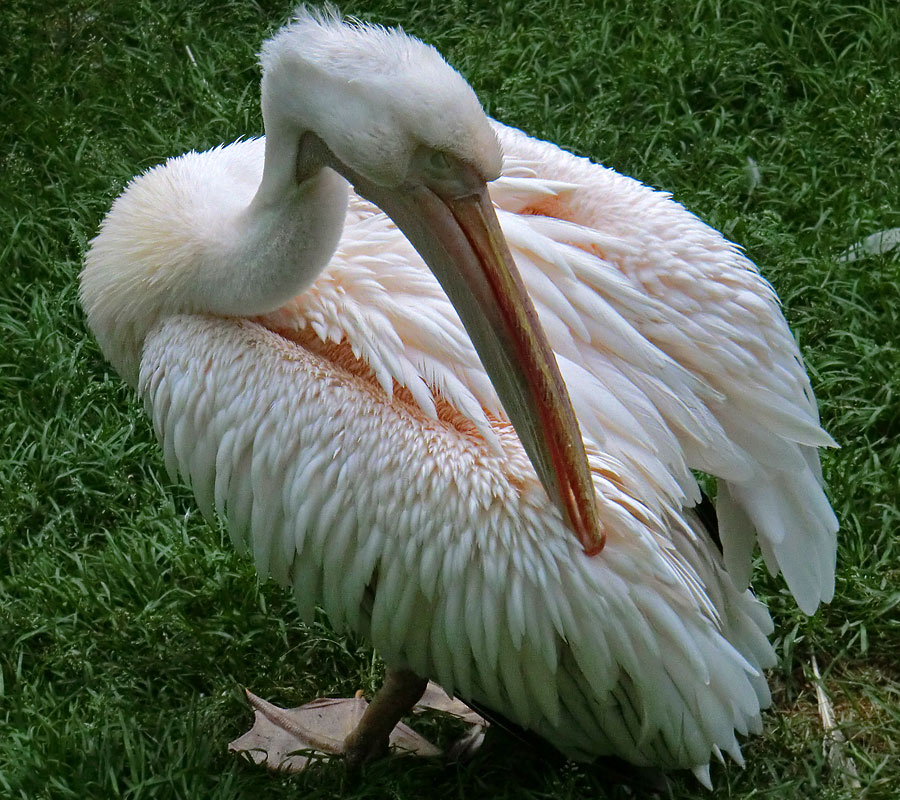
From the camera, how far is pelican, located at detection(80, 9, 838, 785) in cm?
234

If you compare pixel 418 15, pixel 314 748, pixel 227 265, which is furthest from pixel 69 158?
pixel 314 748

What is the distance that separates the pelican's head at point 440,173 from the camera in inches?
86.5

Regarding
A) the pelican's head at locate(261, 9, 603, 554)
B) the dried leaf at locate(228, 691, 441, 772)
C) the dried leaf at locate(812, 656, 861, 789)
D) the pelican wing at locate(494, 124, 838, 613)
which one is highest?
the pelican's head at locate(261, 9, 603, 554)

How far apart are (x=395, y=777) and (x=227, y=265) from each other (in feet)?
4.37

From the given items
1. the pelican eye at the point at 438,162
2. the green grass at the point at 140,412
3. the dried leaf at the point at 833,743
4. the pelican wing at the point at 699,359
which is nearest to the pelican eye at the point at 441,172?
the pelican eye at the point at 438,162

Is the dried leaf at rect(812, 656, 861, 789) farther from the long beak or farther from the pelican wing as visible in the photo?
the long beak

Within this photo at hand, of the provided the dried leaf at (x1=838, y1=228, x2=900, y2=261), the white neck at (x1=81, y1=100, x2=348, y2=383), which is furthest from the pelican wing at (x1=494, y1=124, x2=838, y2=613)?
the dried leaf at (x1=838, y1=228, x2=900, y2=261)

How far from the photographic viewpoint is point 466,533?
251 centimetres

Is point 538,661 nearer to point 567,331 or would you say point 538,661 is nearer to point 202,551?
point 567,331

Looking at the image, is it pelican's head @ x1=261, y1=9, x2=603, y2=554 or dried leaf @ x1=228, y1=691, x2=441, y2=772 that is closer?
pelican's head @ x1=261, y1=9, x2=603, y2=554

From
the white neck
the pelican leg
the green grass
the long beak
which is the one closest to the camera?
the long beak

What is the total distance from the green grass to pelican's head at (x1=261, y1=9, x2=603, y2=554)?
1.08 m

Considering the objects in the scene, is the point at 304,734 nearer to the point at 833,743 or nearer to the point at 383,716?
the point at 383,716

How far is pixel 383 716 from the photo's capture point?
122 inches
